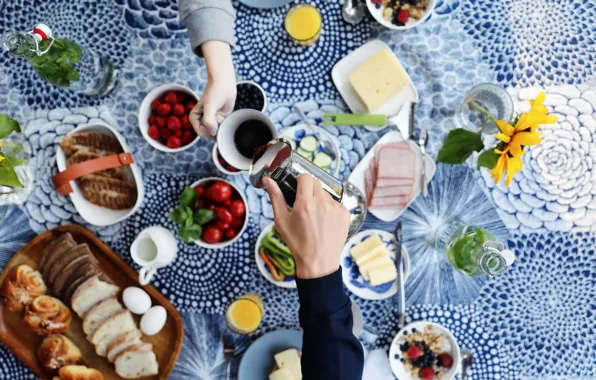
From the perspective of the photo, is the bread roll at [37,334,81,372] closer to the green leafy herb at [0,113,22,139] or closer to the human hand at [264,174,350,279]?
the green leafy herb at [0,113,22,139]

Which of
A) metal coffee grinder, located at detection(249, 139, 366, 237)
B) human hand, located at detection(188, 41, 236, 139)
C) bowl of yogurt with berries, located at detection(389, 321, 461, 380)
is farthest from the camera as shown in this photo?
bowl of yogurt with berries, located at detection(389, 321, 461, 380)

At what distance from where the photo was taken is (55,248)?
4.72 feet

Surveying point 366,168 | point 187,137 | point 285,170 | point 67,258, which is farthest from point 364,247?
point 67,258

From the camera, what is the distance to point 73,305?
4.66ft

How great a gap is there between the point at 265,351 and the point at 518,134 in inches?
34.2

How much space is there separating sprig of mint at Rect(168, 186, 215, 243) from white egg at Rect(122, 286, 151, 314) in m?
0.20

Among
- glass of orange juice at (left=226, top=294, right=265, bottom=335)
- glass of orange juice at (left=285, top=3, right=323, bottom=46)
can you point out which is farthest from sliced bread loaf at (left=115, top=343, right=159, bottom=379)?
glass of orange juice at (left=285, top=3, right=323, bottom=46)

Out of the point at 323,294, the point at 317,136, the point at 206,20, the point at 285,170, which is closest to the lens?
the point at 323,294

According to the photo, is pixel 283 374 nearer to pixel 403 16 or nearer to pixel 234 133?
pixel 234 133

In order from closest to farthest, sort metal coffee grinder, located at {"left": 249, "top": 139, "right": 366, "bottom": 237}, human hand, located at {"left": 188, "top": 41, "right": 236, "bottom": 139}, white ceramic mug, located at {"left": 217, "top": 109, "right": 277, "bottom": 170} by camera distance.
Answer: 1. metal coffee grinder, located at {"left": 249, "top": 139, "right": 366, "bottom": 237}
2. human hand, located at {"left": 188, "top": 41, "right": 236, "bottom": 139}
3. white ceramic mug, located at {"left": 217, "top": 109, "right": 277, "bottom": 170}

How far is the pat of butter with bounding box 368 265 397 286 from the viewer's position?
55.1 inches

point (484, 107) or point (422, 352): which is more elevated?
point (484, 107)

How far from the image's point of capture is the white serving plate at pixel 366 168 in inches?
55.5

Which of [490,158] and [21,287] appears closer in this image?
[490,158]
